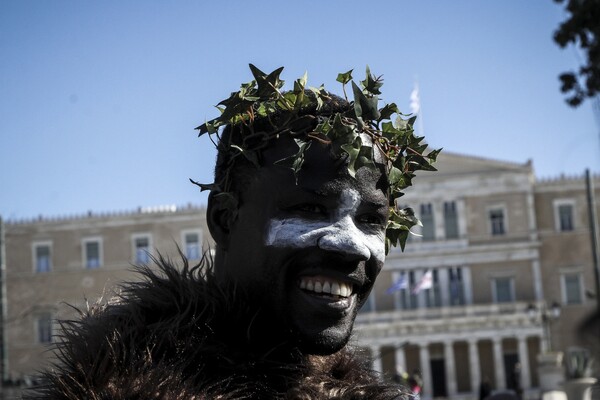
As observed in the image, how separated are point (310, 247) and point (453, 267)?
42.5 m

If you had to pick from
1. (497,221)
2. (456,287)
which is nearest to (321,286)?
(456,287)

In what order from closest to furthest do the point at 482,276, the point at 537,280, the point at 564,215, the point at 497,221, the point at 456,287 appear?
the point at 537,280 < the point at 564,215 < the point at 456,287 < the point at 482,276 < the point at 497,221

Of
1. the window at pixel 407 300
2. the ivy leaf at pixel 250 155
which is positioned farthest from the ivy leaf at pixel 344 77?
the window at pixel 407 300

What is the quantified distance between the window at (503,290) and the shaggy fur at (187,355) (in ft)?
138

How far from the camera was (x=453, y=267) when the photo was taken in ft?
144

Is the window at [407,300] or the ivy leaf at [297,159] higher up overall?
the ivy leaf at [297,159]

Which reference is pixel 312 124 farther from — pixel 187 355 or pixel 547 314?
pixel 547 314

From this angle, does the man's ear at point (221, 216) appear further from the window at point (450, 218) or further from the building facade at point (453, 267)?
the window at point (450, 218)

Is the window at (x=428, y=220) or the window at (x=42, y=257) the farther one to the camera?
the window at (x=42, y=257)

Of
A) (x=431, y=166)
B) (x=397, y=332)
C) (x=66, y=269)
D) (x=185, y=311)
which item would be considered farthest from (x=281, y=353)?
(x=66, y=269)

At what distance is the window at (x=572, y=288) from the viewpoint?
139 ft

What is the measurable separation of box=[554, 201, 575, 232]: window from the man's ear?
139 feet

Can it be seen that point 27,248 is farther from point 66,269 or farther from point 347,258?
point 347,258

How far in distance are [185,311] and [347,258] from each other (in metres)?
0.32
